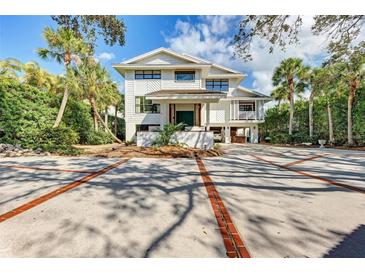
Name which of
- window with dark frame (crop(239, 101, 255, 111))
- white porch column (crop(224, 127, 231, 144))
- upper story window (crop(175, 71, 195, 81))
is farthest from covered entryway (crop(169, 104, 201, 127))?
window with dark frame (crop(239, 101, 255, 111))

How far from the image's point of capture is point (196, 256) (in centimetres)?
176

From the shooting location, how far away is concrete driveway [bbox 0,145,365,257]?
184cm

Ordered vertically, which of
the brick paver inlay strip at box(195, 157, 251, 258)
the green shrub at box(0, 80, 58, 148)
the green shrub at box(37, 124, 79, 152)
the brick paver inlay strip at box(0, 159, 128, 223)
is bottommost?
the brick paver inlay strip at box(195, 157, 251, 258)

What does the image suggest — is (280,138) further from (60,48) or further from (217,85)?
(60,48)

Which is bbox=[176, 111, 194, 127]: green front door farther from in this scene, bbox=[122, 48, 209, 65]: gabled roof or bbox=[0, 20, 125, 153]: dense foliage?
bbox=[0, 20, 125, 153]: dense foliage

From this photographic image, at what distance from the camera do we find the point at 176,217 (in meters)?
2.48

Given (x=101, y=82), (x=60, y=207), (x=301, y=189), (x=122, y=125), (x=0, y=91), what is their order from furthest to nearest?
1. (x=122, y=125)
2. (x=101, y=82)
3. (x=0, y=91)
4. (x=301, y=189)
5. (x=60, y=207)

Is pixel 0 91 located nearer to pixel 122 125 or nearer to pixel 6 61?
pixel 6 61

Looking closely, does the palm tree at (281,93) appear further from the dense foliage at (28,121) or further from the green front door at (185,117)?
the dense foliage at (28,121)

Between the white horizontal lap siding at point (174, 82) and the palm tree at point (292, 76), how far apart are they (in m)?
8.85

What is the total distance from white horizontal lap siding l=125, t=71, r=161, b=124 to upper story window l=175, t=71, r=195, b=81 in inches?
70.6
